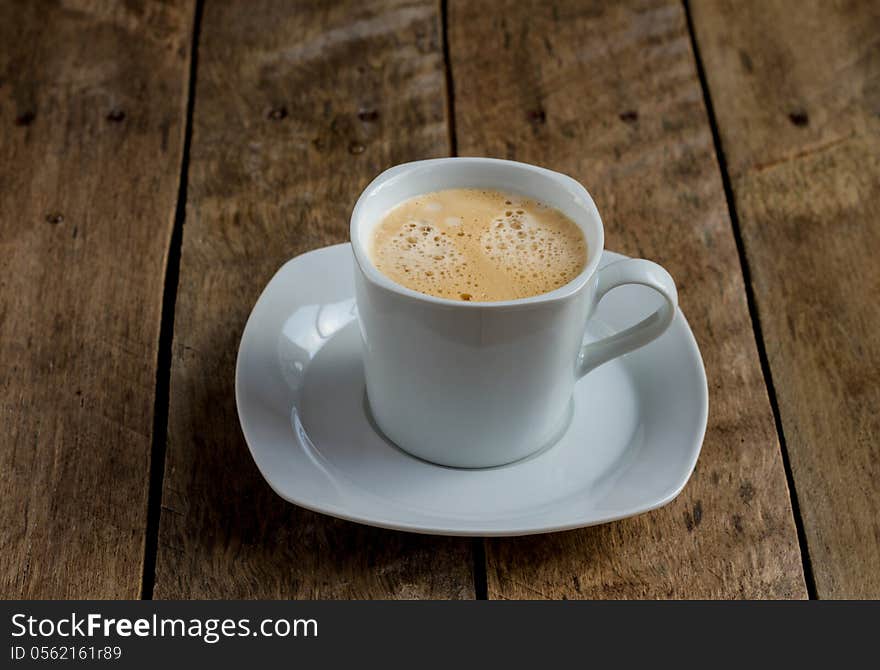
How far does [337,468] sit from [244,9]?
31.2 inches

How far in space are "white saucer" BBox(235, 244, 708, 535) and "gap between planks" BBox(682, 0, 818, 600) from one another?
118 millimetres

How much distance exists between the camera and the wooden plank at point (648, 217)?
0.86 meters

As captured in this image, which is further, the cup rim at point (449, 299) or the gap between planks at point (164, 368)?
the gap between planks at point (164, 368)

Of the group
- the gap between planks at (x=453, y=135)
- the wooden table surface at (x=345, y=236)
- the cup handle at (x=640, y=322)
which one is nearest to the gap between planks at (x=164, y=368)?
the wooden table surface at (x=345, y=236)

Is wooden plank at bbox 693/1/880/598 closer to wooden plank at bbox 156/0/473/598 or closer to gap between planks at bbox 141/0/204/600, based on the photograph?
wooden plank at bbox 156/0/473/598

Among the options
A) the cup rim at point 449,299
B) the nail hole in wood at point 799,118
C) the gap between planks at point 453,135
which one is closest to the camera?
the cup rim at point 449,299

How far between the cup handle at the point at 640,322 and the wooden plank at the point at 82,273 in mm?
395

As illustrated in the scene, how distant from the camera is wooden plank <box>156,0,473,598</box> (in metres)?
0.85

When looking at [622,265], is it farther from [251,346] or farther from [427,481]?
[251,346]

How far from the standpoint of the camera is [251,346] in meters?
0.93

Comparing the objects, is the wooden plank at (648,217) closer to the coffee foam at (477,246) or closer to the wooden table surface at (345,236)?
the wooden table surface at (345,236)

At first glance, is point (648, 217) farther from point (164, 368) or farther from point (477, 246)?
point (164, 368)

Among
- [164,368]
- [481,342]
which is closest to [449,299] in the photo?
[481,342]

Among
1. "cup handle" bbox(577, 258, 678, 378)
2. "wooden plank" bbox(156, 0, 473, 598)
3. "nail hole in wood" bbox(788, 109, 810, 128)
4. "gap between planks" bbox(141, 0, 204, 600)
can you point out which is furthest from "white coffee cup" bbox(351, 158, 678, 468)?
"nail hole in wood" bbox(788, 109, 810, 128)
